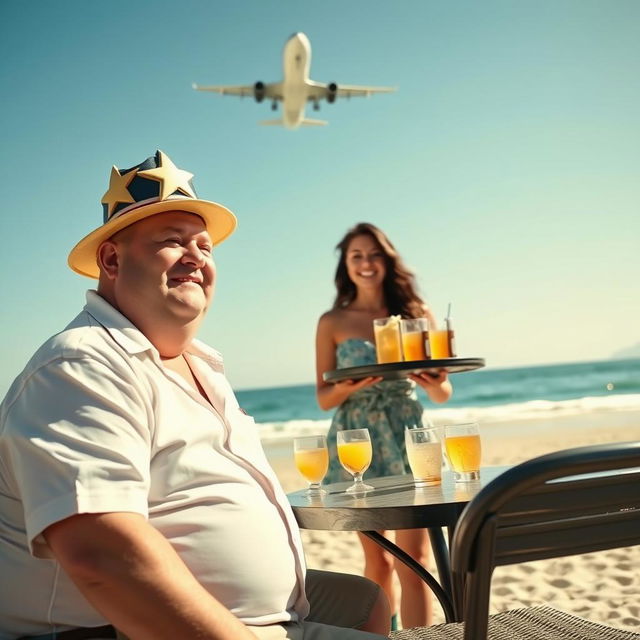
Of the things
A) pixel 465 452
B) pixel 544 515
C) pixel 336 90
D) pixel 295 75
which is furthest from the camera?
pixel 336 90

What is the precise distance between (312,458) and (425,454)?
1.20ft

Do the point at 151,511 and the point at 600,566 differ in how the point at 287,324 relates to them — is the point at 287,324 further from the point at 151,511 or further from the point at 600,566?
the point at 151,511

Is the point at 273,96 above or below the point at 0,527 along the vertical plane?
above

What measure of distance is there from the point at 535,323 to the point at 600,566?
46749 millimetres

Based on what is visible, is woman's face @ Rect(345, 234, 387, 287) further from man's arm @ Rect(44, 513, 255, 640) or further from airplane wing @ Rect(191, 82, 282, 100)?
airplane wing @ Rect(191, 82, 282, 100)

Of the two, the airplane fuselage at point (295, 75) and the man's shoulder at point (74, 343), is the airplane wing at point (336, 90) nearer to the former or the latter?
the airplane fuselage at point (295, 75)

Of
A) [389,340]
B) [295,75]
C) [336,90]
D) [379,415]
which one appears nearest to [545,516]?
[389,340]

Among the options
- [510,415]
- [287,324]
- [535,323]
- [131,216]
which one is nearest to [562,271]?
[535,323]

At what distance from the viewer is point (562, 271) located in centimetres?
5138

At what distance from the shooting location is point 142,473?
1.18m

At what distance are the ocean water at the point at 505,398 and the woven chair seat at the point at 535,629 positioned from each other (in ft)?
71.5

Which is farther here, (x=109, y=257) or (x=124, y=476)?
(x=109, y=257)

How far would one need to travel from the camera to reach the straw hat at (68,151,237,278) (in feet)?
4.99

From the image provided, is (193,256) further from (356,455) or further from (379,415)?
(379,415)
